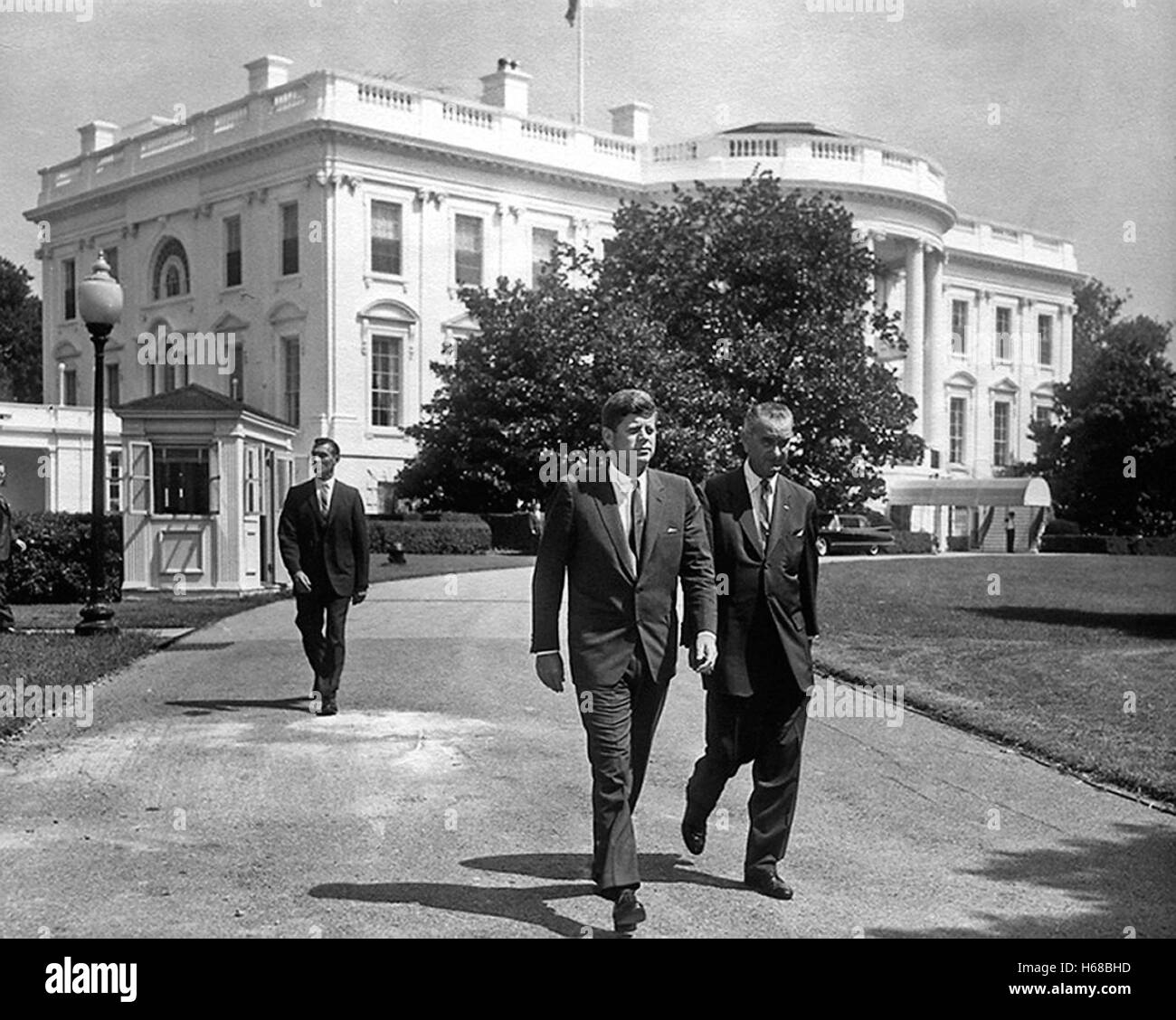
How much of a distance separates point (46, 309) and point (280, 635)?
62.3 ft

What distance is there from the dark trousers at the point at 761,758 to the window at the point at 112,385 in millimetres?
40790

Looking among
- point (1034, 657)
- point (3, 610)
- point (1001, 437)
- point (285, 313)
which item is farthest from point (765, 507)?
point (1001, 437)

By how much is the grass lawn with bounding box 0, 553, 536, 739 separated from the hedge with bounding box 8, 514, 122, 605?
46cm

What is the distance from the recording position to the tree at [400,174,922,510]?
3019 centimetres

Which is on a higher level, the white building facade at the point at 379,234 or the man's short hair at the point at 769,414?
the white building facade at the point at 379,234

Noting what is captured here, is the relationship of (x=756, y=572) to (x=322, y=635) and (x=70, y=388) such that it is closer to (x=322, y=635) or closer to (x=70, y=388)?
(x=322, y=635)

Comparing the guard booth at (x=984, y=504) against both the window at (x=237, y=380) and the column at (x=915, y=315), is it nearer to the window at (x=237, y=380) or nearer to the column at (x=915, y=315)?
the column at (x=915, y=315)

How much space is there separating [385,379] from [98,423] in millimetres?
36418

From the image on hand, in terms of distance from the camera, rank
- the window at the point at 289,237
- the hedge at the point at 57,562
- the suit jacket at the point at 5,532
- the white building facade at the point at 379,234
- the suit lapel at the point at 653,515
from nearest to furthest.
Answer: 1. the suit lapel at the point at 653,515
2. the suit jacket at the point at 5,532
3. the hedge at the point at 57,562
4. the white building facade at the point at 379,234
5. the window at the point at 289,237

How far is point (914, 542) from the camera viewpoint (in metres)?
56.4

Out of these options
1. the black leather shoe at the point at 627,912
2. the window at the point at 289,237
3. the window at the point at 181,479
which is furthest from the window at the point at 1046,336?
the black leather shoe at the point at 627,912

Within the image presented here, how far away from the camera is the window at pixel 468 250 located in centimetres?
5606
